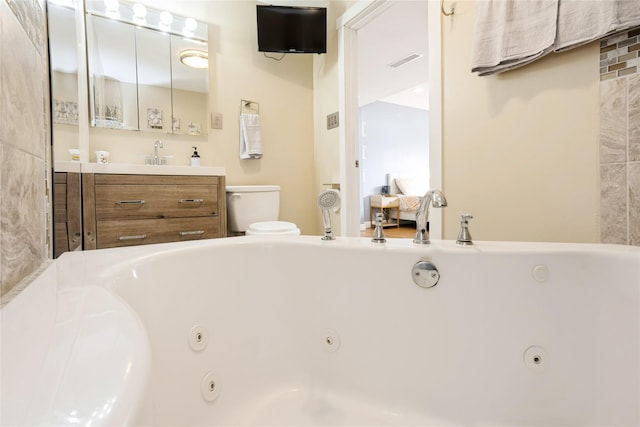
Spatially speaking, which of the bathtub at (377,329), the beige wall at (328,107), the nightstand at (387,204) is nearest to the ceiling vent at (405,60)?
the beige wall at (328,107)

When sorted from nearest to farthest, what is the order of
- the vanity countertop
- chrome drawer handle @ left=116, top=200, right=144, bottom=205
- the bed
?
the vanity countertop
chrome drawer handle @ left=116, top=200, right=144, bottom=205
the bed

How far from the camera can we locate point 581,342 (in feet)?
2.54

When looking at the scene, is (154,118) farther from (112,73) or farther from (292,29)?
(292,29)

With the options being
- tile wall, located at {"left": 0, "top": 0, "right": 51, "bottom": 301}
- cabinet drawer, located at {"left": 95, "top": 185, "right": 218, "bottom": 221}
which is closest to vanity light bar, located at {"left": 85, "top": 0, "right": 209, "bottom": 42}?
cabinet drawer, located at {"left": 95, "top": 185, "right": 218, "bottom": 221}

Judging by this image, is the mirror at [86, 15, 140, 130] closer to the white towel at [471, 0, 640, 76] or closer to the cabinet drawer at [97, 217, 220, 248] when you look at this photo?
the cabinet drawer at [97, 217, 220, 248]

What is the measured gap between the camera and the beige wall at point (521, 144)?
1.14 meters

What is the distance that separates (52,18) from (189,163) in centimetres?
136

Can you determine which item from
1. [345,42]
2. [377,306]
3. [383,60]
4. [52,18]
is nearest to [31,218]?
[52,18]

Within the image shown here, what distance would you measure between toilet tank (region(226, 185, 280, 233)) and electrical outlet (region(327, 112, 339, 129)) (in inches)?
Result: 29.5

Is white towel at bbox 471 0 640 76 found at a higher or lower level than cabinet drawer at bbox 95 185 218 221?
higher

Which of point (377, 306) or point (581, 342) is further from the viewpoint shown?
point (377, 306)

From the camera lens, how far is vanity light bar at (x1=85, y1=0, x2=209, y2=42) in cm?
199

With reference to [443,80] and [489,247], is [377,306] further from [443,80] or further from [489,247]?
[443,80]

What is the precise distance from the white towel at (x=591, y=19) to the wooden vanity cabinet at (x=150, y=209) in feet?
5.78
